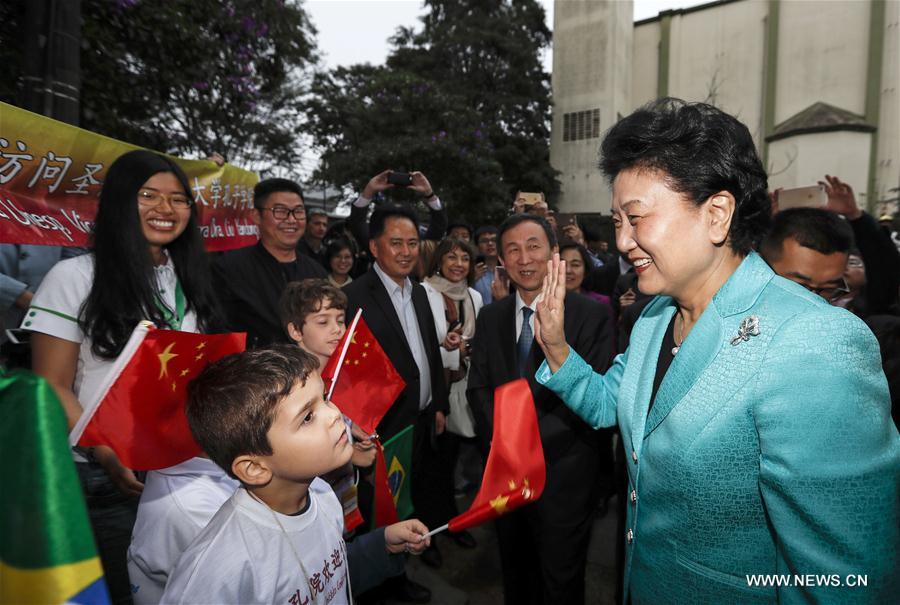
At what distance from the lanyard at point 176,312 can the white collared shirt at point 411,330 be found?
1450 millimetres

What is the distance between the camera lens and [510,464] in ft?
5.45

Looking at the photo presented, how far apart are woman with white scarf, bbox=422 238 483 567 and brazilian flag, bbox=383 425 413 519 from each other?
0.93 metres

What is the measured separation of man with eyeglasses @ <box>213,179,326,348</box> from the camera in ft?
10.1

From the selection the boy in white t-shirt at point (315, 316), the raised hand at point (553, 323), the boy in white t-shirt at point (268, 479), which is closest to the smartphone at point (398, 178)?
the boy in white t-shirt at point (315, 316)

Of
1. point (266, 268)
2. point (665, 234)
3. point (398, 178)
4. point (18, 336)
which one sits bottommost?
point (18, 336)

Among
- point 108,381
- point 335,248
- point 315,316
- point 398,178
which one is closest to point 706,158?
point 108,381

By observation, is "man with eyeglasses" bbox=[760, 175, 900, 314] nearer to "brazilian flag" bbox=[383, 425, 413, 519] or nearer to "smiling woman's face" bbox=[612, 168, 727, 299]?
"smiling woman's face" bbox=[612, 168, 727, 299]

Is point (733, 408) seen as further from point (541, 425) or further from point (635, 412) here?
point (541, 425)

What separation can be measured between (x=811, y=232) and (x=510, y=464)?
1681 mm

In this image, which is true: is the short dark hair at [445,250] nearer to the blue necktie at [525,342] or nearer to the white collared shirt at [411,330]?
the white collared shirt at [411,330]

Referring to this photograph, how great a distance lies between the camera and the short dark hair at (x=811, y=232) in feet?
7.21

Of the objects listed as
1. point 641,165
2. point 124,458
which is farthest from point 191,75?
point 641,165

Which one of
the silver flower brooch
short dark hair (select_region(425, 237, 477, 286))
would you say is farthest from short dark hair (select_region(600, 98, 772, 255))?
short dark hair (select_region(425, 237, 477, 286))

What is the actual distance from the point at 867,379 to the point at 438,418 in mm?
2780
